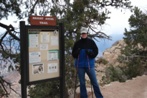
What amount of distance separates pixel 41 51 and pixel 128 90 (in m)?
5.23

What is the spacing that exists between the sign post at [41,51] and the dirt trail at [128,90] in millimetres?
3805

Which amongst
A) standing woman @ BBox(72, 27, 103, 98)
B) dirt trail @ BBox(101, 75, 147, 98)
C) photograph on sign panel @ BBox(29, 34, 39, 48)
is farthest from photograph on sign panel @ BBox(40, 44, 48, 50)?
dirt trail @ BBox(101, 75, 147, 98)

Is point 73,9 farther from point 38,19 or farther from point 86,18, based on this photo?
point 38,19

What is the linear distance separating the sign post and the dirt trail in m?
3.80

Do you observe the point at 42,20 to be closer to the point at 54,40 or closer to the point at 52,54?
the point at 54,40

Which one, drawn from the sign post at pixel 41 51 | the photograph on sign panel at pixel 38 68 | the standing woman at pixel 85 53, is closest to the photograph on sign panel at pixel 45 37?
the sign post at pixel 41 51

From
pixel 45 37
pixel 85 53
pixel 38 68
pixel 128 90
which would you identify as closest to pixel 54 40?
pixel 45 37

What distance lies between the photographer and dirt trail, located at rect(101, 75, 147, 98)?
8.61 metres

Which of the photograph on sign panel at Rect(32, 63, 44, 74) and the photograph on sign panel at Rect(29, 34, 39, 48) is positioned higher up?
the photograph on sign panel at Rect(29, 34, 39, 48)

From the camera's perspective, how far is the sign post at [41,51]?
450 centimetres

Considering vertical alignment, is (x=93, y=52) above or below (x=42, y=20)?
below

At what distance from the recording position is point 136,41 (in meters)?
14.8

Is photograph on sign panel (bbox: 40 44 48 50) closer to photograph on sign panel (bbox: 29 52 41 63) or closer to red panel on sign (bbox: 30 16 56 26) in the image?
photograph on sign panel (bbox: 29 52 41 63)

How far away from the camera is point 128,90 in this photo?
931cm
